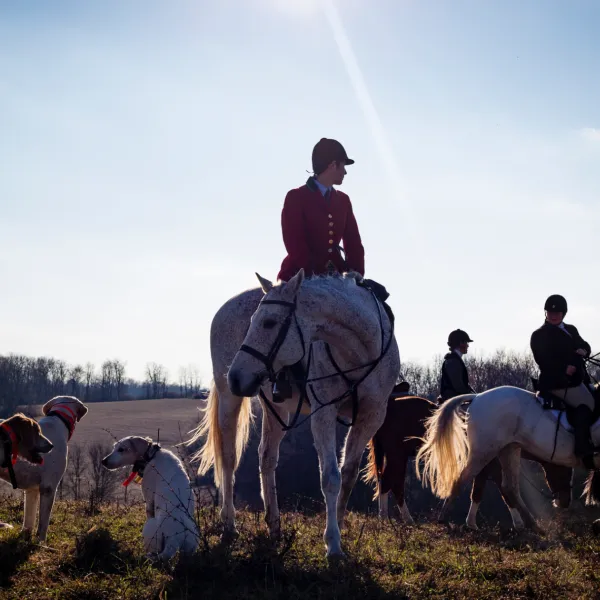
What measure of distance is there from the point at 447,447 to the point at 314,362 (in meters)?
4.82

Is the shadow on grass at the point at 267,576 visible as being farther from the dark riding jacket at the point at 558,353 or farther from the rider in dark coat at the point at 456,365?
the rider in dark coat at the point at 456,365

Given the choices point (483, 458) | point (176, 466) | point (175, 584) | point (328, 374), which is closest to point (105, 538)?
point (176, 466)

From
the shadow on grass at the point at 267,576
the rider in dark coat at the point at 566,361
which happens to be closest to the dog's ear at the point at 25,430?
the shadow on grass at the point at 267,576

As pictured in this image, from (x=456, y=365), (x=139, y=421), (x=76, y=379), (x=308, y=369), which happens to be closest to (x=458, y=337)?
(x=456, y=365)

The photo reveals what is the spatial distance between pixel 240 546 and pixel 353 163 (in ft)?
13.0

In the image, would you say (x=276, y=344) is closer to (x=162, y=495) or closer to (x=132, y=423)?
(x=162, y=495)

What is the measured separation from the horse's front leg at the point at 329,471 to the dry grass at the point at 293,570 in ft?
0.56

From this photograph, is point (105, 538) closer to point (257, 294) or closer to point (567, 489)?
point (257, 294)

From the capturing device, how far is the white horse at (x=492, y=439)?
959 centimetres

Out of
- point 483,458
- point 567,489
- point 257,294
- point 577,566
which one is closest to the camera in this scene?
point 577,566

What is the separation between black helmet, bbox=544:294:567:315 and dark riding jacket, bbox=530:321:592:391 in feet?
0.71

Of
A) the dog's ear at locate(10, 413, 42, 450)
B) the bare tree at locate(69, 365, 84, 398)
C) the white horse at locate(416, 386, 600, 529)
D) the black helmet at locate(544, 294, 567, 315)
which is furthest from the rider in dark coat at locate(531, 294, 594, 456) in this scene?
the bare tree at locate(69, 365, 84, 398)

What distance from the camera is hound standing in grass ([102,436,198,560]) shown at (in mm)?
5977

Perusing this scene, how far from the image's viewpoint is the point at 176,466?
22.2 ft
